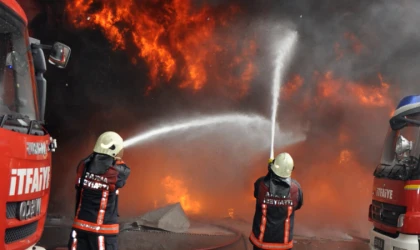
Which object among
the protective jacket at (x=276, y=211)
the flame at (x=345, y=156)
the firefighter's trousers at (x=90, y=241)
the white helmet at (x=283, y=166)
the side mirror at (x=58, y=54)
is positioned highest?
the side mirror at (x=58, y=54)

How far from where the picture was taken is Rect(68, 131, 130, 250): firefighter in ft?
15.4

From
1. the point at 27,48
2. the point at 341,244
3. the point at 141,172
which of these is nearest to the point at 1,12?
the point at 27,48

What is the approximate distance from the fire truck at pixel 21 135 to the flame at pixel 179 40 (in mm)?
11624

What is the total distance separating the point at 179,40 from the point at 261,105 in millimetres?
3787

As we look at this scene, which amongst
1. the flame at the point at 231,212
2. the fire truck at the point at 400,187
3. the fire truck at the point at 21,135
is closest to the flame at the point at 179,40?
the flame at the point at 231,212

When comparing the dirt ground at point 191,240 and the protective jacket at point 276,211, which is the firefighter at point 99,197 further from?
the dirt ground at point 191,240

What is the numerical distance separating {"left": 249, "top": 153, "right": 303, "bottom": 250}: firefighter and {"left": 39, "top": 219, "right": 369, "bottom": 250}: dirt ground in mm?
3126

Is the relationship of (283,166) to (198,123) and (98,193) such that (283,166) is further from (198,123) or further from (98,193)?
(198,123)

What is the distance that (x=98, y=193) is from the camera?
4.69m

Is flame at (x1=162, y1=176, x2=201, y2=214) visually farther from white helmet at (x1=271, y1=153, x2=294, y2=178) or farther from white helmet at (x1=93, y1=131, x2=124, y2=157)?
white helmet at (x1=93, y1=131, x2=124, y2=157)

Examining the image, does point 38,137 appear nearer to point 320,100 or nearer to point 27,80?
point 27,80

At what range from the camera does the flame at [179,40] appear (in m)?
15.9

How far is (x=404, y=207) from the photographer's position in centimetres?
570

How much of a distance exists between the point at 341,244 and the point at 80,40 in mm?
11215
